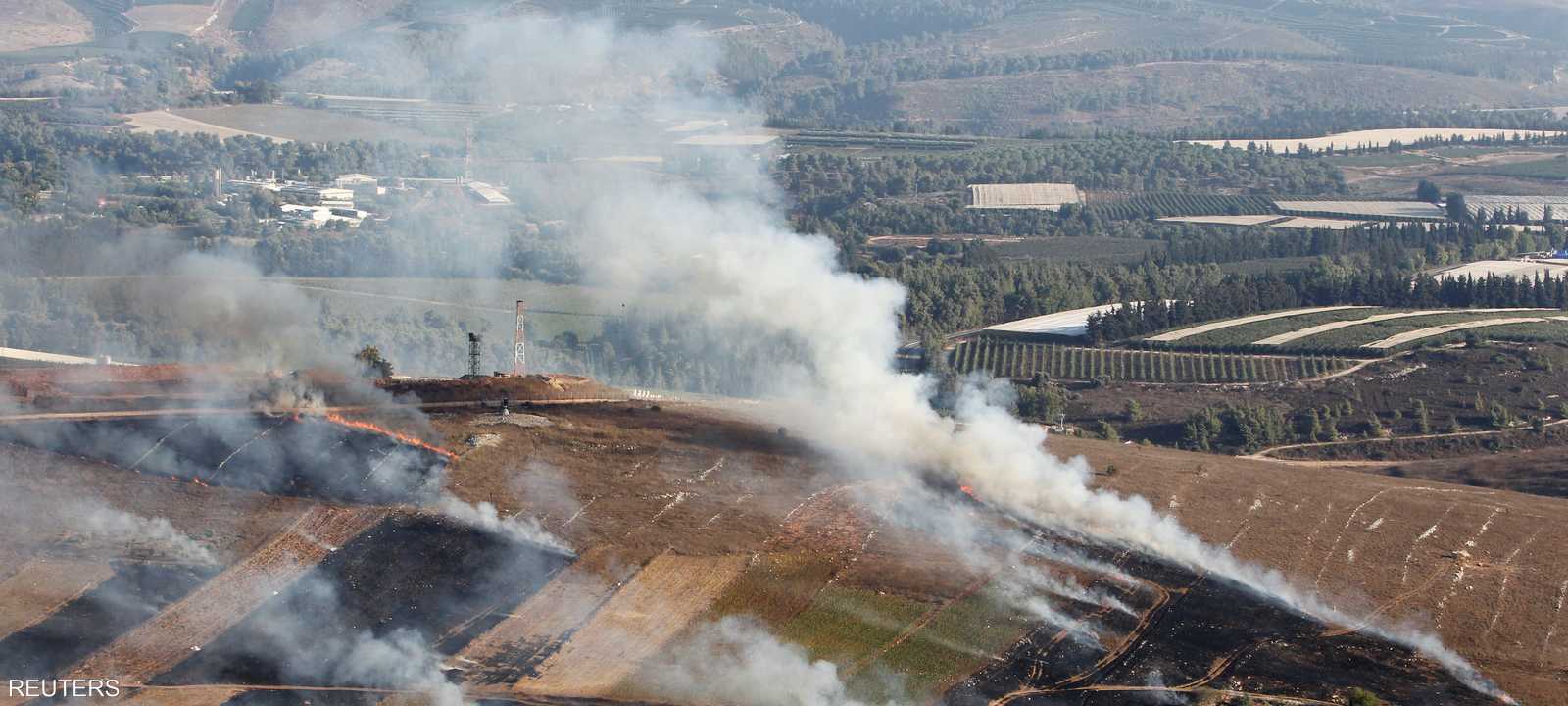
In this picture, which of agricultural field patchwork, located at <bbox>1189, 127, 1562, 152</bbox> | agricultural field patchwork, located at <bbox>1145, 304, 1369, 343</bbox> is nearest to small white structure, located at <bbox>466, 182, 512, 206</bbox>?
agricultural field patchwork, located at <bbox>1145, 304, 1369, 343</bbox>

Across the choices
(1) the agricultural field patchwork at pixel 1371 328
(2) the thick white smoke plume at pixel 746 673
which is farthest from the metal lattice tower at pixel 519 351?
(1) the agricultural field patchwork at pixel 1371 328

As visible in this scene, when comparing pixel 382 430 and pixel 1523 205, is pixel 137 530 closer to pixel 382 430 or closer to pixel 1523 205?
pixel 382 430

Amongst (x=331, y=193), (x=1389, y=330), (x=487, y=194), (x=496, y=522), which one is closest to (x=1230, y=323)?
(x=1389, y=330)

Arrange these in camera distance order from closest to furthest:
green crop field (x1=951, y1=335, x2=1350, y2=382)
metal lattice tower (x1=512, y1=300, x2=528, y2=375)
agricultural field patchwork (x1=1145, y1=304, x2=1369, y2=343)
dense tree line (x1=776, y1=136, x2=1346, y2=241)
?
1. metal lattice tower (x1=512, y1=300, x2=528, y2=375)
2. green crop field (x1=951, y1=335, x2=1350, y2=382)
3. agricultural field patchwork (x1=1145, y1=304, x2=1369, y2=343)
4. dense tree line (x1=776, y1=136, x2=1346, y2=241)

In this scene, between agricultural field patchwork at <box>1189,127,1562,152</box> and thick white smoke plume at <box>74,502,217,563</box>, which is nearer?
thick white smoke plume at <box>74,502,217,563</box>

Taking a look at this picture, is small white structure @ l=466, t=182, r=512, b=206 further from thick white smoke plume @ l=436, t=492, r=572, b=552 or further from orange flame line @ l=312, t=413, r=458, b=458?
thick white smoke plume @ l=436, t=492, r=572, b=552

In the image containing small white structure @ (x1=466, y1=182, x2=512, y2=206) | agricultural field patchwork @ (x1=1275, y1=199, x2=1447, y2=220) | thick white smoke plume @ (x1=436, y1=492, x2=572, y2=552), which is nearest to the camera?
thick white smoke plume @ (x1=436, y1=492, x2=572, y2=552)
